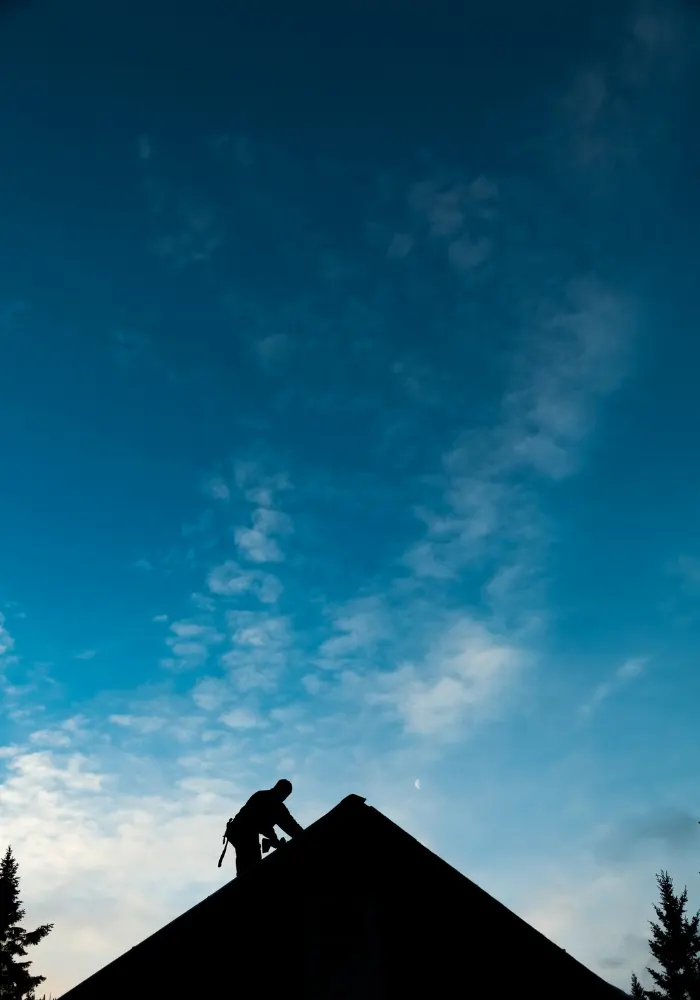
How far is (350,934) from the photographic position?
6.77 meters

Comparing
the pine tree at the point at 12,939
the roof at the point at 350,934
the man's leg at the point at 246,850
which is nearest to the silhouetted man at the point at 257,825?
the man's leg at the point at 246,850

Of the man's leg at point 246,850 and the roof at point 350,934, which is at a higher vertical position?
the man's leg at point 246,850

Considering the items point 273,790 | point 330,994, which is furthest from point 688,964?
point 330,994

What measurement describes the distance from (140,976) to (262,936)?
51.6 inches

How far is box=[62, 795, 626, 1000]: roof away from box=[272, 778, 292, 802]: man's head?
10.3ft

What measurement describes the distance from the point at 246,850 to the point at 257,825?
17.3 inches

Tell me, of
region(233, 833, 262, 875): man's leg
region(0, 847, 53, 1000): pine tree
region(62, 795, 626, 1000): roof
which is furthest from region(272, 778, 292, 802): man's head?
region(0, 847, 53, 1000): pine tree

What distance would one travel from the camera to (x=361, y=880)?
720cm

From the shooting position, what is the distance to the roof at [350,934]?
645 centimetres

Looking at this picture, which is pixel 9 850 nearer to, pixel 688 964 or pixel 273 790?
pixel 273 790

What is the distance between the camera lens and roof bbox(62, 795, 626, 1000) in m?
6.45

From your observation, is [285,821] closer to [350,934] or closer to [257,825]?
[257,825]

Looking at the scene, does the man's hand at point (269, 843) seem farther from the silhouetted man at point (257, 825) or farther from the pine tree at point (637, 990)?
the pine tree at point (637, 990)

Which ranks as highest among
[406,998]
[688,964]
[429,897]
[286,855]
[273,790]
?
[273,790]
